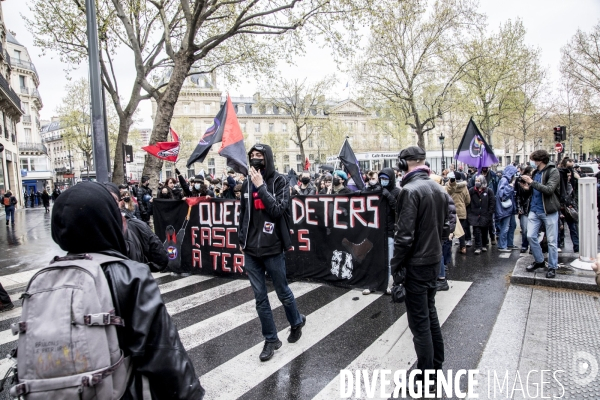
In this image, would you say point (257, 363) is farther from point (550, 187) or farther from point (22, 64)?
point (22, 64)

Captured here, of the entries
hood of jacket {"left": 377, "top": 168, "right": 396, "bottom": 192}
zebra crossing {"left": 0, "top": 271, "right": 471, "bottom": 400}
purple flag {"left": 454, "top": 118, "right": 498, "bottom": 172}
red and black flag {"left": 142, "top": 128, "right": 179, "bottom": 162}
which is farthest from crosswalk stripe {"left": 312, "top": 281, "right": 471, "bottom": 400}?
red and black flag {"left": 142, "top": 128, "right": 179, "bottom": 162}

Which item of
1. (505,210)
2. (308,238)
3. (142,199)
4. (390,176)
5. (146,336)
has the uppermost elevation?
(390,176)

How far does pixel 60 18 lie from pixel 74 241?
17.7m

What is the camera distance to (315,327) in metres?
4.55

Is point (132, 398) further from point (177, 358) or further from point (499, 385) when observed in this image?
point (499, 385)

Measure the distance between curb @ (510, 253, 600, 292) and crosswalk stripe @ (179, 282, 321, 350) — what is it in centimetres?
366

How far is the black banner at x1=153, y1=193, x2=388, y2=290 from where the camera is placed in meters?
5.86

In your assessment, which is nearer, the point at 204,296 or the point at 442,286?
the point at 442,286

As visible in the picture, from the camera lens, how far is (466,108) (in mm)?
26531

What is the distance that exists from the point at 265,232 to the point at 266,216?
0.17 metres

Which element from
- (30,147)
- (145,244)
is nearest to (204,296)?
(145,244)

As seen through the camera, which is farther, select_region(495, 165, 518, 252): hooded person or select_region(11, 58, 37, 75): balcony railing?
select_region(11, 58, 37, 75): balcony railing

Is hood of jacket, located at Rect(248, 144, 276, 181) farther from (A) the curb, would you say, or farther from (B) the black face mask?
(A) the curb

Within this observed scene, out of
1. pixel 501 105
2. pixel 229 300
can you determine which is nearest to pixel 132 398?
pixel 229 300
